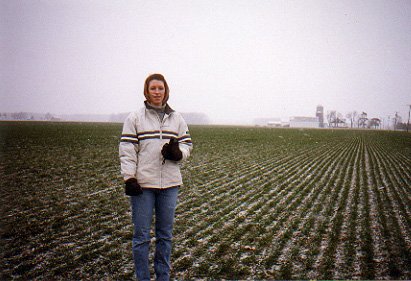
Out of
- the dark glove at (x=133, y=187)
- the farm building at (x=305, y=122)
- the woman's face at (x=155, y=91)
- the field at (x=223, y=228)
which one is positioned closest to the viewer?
the dark glove at (x=133, y=187)

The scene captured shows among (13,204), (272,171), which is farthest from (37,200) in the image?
(272,171)

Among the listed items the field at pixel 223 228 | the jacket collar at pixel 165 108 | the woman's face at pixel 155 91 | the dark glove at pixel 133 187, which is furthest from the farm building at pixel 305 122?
the dark glove at pixel 133 187

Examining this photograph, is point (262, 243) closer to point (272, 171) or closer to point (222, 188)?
point (222, 188)

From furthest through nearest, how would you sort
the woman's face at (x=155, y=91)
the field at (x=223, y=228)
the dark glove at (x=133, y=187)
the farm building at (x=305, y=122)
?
the farm building at (x=305, y=122) < the field at (x=223, y=228) < the woman's face at (x=155, y=91) < the dark glove at (x=133, y=187)

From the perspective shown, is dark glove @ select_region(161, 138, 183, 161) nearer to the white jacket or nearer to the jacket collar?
the white jacket

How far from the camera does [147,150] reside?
7.90 feet

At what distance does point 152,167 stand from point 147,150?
0.17 meters

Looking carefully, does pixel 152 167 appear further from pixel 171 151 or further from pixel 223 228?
pixel 223 228

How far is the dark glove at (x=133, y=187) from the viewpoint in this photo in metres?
2.27

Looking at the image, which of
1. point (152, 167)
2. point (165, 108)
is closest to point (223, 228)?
point (152, 167)

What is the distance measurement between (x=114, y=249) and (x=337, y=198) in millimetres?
5564

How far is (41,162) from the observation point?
33.6 ft

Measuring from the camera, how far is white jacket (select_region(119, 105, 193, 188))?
2.34m

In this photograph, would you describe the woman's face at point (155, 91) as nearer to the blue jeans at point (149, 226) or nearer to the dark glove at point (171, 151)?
the dark glove at point (171, 151)
